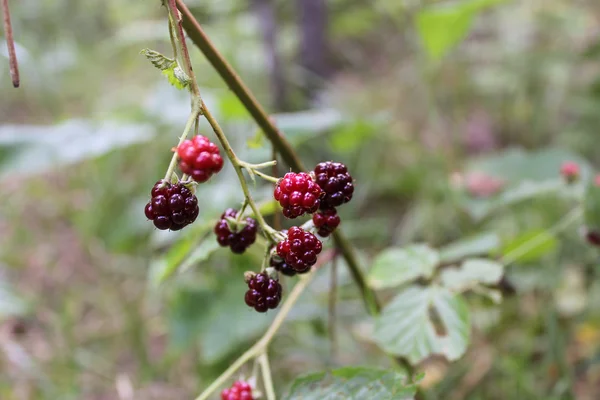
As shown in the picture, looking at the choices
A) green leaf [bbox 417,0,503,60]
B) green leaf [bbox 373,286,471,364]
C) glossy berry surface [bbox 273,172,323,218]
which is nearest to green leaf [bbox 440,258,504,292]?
green leaf [bbox 373,286,471,364]

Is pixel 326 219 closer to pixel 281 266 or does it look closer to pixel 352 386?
pixel 281 266

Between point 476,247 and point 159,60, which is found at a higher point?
point 159,60

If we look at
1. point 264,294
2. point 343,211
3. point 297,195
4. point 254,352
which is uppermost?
point 297,195

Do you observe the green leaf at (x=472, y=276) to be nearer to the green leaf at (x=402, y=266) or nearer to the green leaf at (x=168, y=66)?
the green leaf at (x=402, y=266)

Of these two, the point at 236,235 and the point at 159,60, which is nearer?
the point at 159,60

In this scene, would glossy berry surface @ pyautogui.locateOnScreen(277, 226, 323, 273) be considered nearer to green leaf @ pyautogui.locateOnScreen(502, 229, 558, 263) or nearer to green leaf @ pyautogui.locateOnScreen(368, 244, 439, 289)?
green leaf @ pyautogui.locateOnScreen(368, 244, 439, 289)

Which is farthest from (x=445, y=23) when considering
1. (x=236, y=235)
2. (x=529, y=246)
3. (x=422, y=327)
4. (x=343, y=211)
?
(x=236, y=235)

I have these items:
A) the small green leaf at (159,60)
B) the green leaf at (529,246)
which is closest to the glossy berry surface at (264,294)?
the small green leaf at (159,60)
